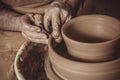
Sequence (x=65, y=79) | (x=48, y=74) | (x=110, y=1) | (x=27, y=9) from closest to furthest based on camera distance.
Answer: (x=65, y=79) → (x=48, y=74) → (x=27, y=9) → (x=110, y=1)

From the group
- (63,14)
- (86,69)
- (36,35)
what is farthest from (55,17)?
(86,69)

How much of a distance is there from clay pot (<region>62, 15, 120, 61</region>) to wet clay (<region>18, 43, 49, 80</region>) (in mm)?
288

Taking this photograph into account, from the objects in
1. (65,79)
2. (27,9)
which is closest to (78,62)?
(65,79)

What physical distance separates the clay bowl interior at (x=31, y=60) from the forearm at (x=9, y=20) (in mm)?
279

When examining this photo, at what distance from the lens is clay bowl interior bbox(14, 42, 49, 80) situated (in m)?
1.44

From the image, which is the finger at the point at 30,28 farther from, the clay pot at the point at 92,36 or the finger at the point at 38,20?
the clay pot at the point at 92,36

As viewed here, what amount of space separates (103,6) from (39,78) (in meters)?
1.21

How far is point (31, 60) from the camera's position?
1.56 meters

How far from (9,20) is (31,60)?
430 mm

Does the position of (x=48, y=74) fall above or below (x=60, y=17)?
below

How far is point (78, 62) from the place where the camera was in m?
1.21

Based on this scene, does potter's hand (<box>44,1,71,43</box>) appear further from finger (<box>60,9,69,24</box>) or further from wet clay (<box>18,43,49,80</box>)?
wet clay (<box>18,43,49,80</box>)

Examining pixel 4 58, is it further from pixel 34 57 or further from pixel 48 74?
pixel 48 74

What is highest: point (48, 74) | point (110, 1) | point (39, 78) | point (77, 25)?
point (77, 25)
